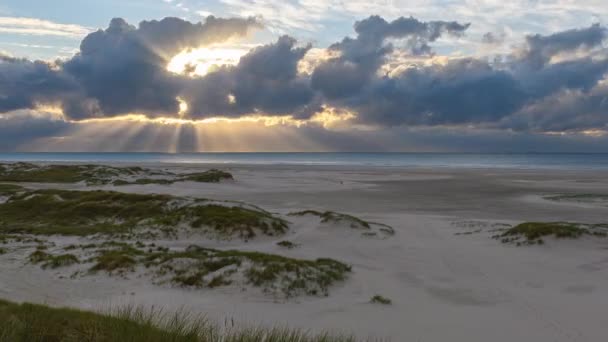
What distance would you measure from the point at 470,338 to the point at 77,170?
88.2 metres

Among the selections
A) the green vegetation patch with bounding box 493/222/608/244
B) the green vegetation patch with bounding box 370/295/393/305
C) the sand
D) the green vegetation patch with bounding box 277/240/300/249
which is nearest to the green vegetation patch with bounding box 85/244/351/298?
the sand

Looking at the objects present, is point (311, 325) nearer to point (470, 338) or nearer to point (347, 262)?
point (470, 338)

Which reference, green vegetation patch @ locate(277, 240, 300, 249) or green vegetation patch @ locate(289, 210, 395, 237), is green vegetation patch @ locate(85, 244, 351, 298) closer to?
green vegetation patch @ locate(277, 240, 300, 249)

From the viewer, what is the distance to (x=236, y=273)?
1555 cm

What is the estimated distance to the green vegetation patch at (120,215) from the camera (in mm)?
26000

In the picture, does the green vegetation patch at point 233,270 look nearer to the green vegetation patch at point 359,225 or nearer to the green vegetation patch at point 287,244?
the green vegetation patch at point 287,244

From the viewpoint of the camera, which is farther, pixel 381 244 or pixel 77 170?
pixel 77 170

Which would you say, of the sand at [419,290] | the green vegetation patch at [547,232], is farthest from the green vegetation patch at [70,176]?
the green vegetation patch at [547,232]

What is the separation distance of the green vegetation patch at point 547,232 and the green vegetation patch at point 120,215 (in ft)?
46.7

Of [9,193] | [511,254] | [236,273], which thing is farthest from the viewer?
[9,193]

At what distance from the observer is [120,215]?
31.9 metres

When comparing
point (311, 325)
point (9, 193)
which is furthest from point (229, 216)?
point (9, 193)

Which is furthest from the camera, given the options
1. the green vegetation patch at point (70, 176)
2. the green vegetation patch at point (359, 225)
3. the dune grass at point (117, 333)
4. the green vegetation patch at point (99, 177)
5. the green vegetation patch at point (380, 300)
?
the green vegetation patch at point (70, 176)

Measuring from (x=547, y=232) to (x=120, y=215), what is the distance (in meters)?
30.0
